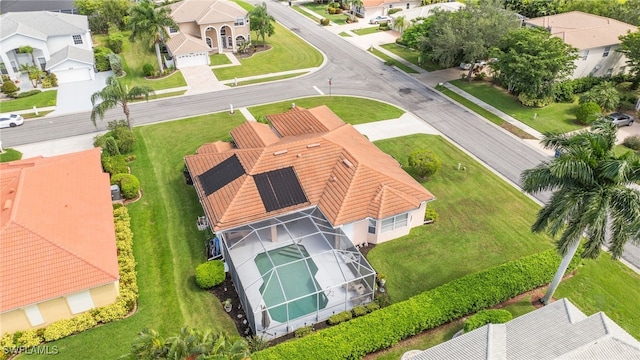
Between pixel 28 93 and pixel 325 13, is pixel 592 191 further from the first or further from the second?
pixel 325 13

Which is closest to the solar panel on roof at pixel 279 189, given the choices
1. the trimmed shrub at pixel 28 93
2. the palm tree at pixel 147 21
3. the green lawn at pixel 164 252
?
the green lawn at pixel 164 252

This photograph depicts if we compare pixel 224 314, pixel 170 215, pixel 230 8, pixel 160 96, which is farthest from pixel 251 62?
pixel 224 314

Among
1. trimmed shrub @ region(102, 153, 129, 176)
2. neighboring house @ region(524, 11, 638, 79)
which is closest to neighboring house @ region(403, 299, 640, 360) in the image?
trimmed shrub @ region(102, 153, 129, 176)

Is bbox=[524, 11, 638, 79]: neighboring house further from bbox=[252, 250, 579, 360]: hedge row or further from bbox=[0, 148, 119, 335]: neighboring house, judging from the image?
bbox=[0, 148, 119, 335]: neighboring house

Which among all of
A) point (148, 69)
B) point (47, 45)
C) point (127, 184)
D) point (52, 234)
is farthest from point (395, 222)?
point (47, 45)

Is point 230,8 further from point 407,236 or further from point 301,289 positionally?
point 301,289
